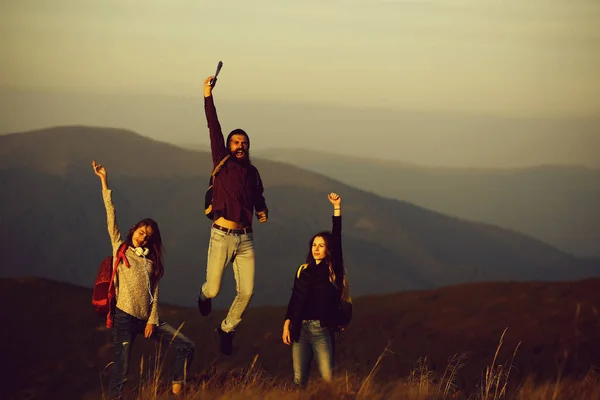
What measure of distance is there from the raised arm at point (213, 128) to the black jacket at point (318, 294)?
160cm

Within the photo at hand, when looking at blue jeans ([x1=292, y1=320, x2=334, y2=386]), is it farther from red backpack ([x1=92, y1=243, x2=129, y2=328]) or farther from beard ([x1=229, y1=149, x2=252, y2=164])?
beard ([x1=229, y1=149, x2=252, y2=164])

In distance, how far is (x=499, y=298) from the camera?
1571 cm

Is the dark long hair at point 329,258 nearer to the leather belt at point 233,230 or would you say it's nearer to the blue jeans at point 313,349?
the blue jeans at point 313,349

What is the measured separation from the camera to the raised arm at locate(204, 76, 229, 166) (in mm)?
8977

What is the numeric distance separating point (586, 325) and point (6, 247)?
156 ft

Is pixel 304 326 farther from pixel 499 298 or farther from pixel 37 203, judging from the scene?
pixel 37 203

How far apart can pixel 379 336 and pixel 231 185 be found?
683 centimetres

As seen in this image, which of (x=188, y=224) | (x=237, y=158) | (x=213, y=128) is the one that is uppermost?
(x=213, y=128)

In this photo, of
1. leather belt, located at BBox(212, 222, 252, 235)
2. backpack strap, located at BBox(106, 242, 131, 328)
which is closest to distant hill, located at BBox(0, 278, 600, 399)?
leather belt, located at BBox(212, 222, 252, 235)

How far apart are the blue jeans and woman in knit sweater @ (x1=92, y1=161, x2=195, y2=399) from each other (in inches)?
37.7

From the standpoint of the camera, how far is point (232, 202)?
29.0 ft

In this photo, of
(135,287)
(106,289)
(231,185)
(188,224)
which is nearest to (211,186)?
(231,185)

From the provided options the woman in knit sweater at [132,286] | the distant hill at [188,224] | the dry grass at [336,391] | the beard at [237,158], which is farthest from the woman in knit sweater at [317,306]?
the distant hill at [188,224]

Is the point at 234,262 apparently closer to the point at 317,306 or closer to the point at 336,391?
the point at 317,306
